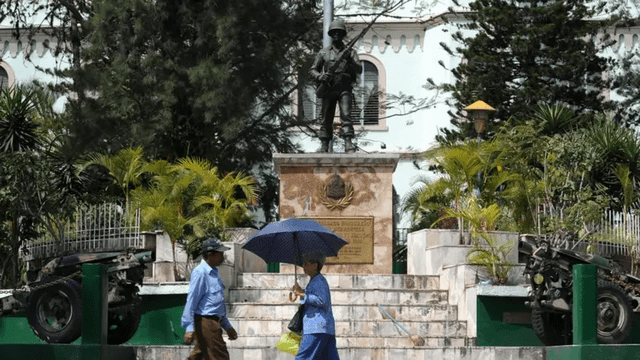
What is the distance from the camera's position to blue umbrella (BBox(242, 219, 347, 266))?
15.0 m

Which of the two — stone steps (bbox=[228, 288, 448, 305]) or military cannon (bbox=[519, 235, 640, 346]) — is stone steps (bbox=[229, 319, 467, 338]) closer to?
stone steps (bbox=[228, 288, 448, 305])

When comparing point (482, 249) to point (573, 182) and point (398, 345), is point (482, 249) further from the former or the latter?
point (573, 182)

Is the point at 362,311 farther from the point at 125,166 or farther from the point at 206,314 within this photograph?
the point at 125,166

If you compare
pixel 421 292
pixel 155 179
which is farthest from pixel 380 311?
pixel 155 179

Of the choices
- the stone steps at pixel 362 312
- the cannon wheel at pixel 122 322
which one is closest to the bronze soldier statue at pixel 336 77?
the stone steps at pixel 362 312

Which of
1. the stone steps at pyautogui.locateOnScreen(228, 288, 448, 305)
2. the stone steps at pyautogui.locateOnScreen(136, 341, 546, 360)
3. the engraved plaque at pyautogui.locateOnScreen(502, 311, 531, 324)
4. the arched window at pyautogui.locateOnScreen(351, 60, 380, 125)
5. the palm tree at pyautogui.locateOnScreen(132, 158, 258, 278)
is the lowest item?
the stone steps at pyautogui.locateOnScreen(136, 341, 546, 360)

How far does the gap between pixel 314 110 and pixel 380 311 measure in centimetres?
1949

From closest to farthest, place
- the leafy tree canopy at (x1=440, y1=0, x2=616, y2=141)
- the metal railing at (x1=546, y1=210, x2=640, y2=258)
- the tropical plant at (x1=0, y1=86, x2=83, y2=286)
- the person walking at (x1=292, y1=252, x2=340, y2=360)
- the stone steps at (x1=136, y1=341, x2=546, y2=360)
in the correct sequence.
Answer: the person walking at (x1=292, y1=252, x2=340, y2=360)
the stone steps at (x1=136, y1=341, x2=546, y2=360)
the metal railing at (x1=546, y1=210, x2=640, y2=258)
the tropical plant at (x1=0, y1=86, x2=83, y2=286)
the leafy tree canopy at (x1=440, y1=0, x2=616, y2=141)

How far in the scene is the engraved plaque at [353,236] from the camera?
766 inches

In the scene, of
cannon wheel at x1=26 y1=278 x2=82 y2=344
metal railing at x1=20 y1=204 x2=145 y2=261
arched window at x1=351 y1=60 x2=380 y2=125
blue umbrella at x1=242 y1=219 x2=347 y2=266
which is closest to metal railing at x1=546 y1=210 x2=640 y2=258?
blue umbrella at x1=242 y1=219 x2=347 y2=266

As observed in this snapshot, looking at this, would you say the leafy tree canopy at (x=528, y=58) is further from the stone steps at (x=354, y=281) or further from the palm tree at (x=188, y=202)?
the stone steps at (x=354, y=281)

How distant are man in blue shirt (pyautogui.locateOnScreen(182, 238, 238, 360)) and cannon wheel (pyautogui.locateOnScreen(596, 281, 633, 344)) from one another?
4.53 m

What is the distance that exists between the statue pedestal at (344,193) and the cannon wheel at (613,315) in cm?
511

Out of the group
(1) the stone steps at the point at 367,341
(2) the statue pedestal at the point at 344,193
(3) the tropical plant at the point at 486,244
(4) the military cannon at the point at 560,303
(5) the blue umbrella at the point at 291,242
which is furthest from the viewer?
(2) the statue pedestal at the point at 344,193
